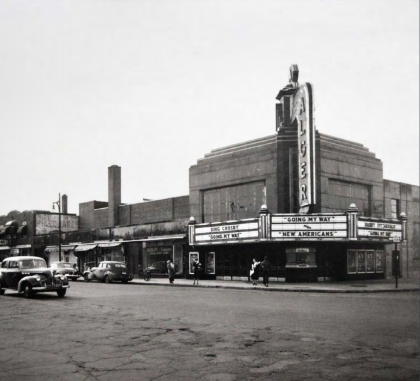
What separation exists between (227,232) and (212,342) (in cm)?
2465

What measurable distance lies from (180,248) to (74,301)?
2075 cm

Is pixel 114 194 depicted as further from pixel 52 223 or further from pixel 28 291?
pixel 28 291

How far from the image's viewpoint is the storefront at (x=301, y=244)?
1256 inches

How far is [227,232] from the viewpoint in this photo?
3562 centimetres

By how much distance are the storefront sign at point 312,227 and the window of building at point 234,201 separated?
397 centimetres

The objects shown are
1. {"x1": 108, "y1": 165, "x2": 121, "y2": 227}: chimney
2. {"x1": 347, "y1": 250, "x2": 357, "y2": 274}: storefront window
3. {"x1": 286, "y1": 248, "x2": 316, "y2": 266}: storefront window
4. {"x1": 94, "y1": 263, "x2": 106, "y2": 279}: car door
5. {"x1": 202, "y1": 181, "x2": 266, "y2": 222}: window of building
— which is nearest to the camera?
{"x1": 286, "y1": 248, "x2": 316, "y2": 266}: storefront window

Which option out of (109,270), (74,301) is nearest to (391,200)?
(109,270)

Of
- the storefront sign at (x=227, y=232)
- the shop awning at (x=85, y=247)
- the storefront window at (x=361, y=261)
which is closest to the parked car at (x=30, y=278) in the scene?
the storefront sign at (x=227, y=232)

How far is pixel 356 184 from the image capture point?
124 feet

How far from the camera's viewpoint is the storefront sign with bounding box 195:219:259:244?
3364 centimetres

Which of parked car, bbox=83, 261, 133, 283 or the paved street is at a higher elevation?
the paved street

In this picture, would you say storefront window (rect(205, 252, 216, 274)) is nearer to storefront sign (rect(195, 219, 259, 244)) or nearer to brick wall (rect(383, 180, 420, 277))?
storefront sign (rect(195, 219, 259, 244))

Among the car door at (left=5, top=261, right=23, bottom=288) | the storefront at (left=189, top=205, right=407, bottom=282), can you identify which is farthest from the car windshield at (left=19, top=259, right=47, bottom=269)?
the storefront at (left=189, top=205, right=407, bottom=282)

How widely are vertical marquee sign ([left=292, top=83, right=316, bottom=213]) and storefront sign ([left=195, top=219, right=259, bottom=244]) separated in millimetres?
3455
